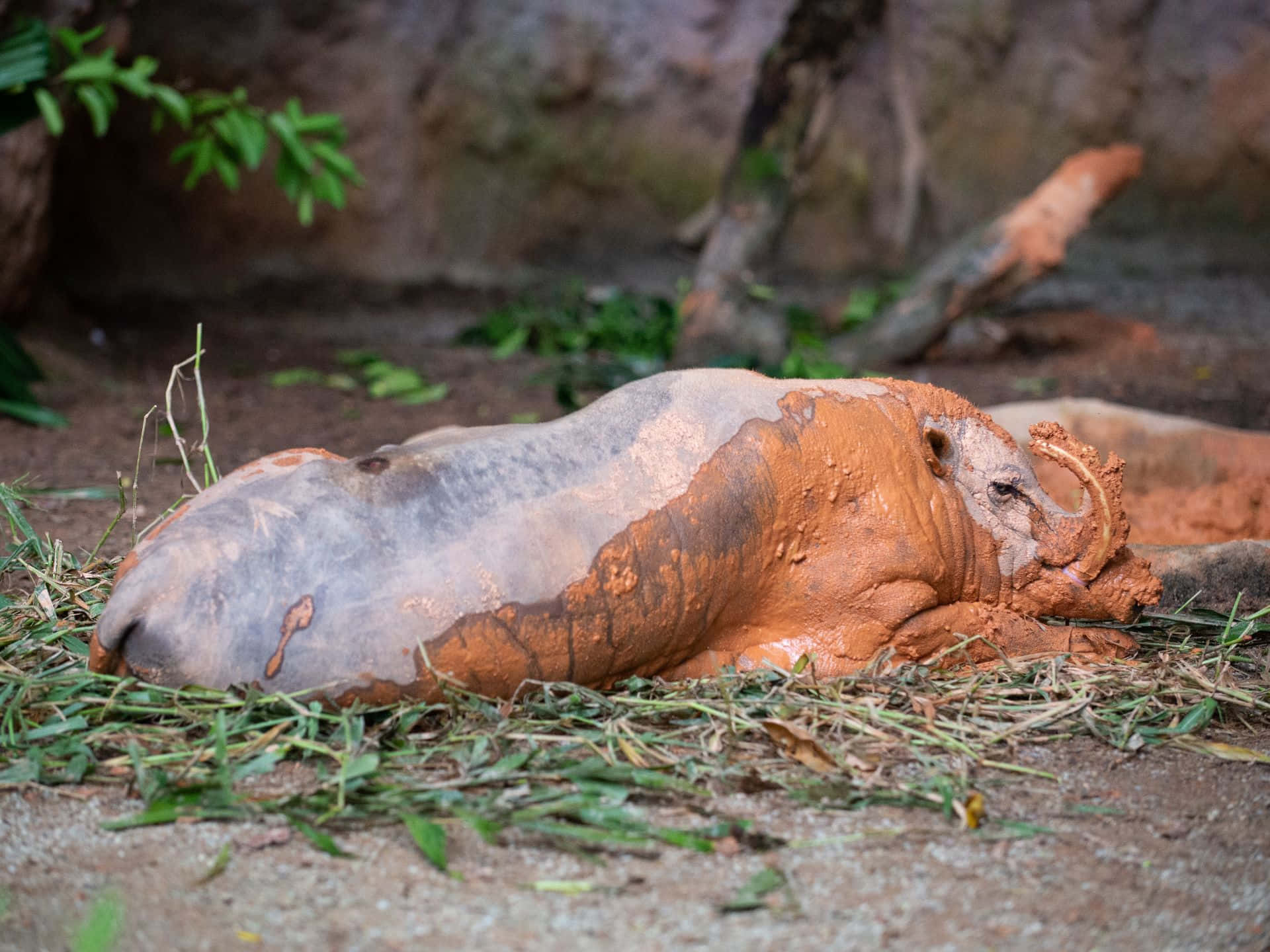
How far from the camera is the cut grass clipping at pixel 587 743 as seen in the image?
1882 millimetres

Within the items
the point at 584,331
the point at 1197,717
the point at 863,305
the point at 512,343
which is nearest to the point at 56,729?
the point at 1197,717

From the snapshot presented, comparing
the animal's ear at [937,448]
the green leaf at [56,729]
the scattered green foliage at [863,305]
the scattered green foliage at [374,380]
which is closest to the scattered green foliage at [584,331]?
the scattered green foliage at [374,380]

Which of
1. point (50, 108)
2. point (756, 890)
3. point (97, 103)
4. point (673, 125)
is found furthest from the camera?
point (673, 125)

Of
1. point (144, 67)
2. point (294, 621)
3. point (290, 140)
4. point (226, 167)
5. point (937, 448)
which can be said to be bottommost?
point (294, 621)

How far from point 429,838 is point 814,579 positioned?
988 mm

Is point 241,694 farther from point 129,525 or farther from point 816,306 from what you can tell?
point 816,306

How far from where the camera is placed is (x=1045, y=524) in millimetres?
2650

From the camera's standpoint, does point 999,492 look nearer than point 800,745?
No

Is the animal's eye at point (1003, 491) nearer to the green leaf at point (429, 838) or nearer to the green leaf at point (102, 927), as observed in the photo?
the green leaf at point (429, 838)

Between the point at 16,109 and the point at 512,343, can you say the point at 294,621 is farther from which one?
the point at 512,343

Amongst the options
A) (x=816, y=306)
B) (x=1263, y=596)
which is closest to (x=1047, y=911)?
(x=1263, y=596)

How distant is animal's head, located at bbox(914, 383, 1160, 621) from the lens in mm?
2621

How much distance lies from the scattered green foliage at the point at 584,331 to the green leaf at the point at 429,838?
3.90m

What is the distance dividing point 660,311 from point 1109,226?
3917mm
